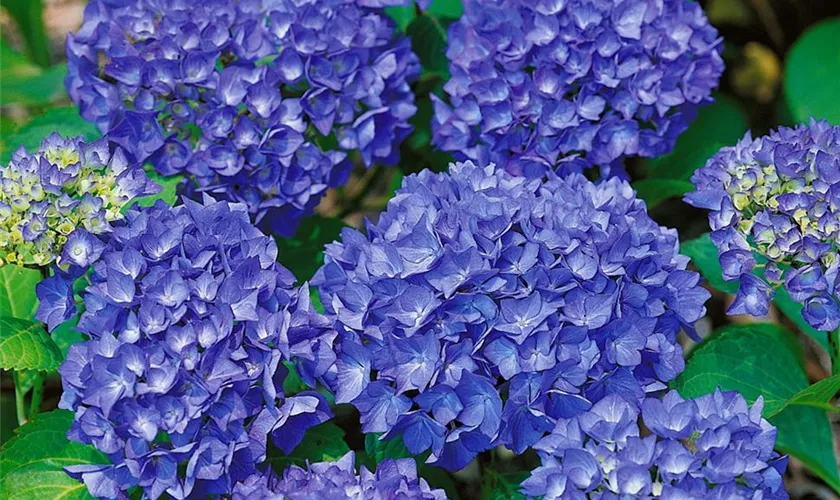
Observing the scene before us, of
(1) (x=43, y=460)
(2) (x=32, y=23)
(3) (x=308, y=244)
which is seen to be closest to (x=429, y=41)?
(3) (x=308, y=244)

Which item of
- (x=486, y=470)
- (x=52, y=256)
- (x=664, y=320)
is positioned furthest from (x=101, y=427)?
(x=664, y=320)

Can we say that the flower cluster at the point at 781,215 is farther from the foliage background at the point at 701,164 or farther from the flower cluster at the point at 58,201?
the flower cluster at the point at 58,201

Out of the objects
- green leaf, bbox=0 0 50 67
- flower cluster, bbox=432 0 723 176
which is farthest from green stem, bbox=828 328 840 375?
green leaf, bbox=0 0 50 67

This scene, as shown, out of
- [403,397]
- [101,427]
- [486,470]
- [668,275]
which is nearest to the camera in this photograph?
[101,427]

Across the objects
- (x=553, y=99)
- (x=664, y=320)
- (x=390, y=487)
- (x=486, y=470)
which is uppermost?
(x=553, y=99)

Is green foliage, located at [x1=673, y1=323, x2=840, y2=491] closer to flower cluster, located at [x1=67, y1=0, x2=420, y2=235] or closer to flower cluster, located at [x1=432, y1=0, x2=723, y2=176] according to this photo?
flower cluster, located at [x1=432, y1=0, x2=723, y2=176]

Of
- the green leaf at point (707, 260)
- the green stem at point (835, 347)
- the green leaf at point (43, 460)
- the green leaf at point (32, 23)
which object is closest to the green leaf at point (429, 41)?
the green leaf at point (707, 260)

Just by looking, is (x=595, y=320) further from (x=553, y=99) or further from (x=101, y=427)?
(x=101, y=427)

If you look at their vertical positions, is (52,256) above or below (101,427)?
above
